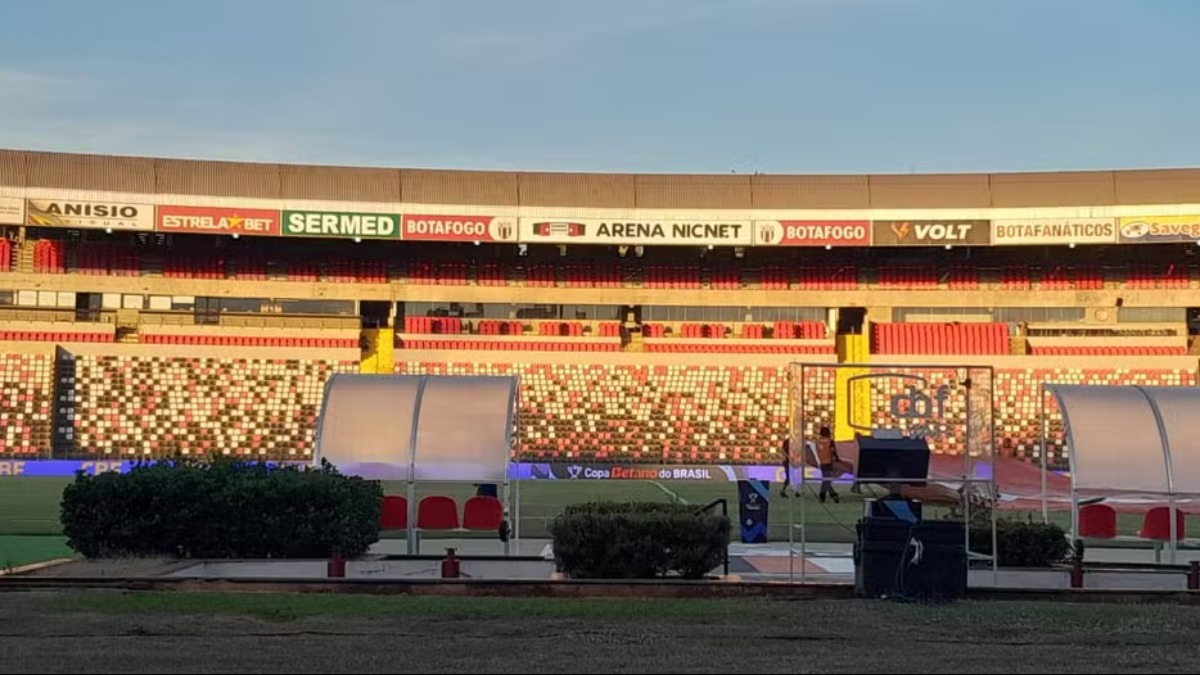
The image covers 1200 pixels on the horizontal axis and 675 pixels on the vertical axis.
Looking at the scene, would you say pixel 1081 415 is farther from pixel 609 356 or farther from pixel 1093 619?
pixel 609 356

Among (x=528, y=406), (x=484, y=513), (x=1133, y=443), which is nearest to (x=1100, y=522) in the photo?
(x=1133, y=443)

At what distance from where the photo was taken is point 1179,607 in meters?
14.8

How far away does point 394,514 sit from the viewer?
22016 millimetres

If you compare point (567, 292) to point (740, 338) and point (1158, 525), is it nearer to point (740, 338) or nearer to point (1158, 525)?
point (740, 338)

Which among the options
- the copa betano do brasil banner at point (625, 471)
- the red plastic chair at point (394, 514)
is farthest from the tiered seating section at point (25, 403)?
the red plastic chair at point (394, 514)

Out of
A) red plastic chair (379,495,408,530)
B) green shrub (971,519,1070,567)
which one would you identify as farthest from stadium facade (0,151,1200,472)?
green shrub (971,519,1070,567)

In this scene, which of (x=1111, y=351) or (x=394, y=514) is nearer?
(x=394, y=514)

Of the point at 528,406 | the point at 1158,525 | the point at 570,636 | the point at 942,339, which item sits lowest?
the point at 570,636

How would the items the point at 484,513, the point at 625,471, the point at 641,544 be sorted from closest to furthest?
the point at 641,544
the point at 484,513
the point at 625,471

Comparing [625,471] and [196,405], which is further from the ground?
[196,405]

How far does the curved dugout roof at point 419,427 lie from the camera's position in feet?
67.2

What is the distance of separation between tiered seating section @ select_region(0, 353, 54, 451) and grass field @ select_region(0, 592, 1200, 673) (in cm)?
4225

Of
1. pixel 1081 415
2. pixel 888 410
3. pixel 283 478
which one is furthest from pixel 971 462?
pixel 283 478

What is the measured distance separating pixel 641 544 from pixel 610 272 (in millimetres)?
46520
